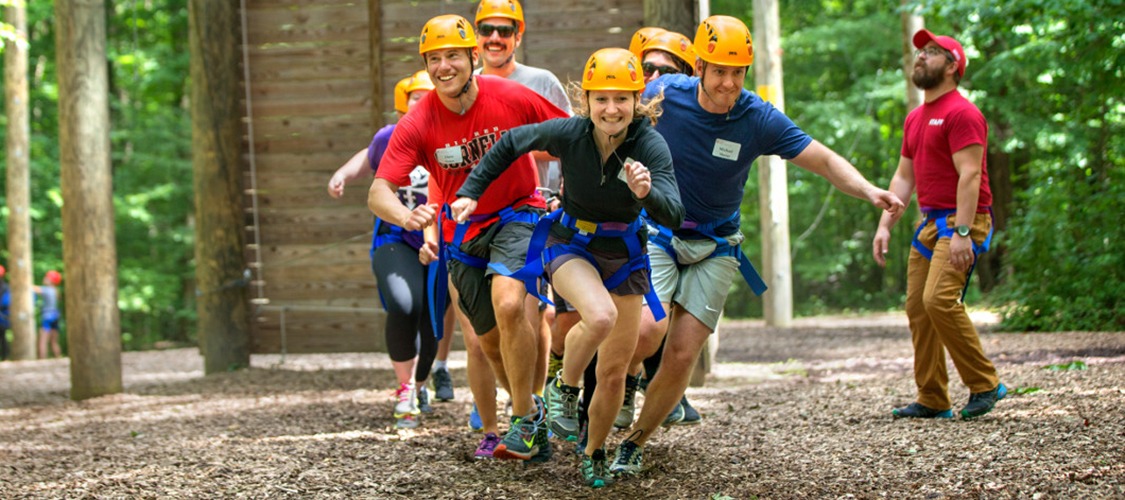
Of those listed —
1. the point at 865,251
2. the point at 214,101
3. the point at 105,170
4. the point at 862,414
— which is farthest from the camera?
the point at 865,251

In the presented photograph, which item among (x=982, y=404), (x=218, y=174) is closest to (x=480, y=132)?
(x=982, y=404)

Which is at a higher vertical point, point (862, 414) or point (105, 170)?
point (105, 170)

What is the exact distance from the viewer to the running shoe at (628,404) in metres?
5.24

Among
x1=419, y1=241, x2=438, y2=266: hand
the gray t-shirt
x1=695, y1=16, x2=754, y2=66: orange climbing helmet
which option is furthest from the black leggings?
x1=695, y1=16, x2=754, y2=66: orange climbing helmet

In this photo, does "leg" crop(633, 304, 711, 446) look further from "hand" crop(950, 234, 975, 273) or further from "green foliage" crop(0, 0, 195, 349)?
"green foliage" crop(0, 0, 195, 349)

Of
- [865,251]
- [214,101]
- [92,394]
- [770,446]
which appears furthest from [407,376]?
[865,251]

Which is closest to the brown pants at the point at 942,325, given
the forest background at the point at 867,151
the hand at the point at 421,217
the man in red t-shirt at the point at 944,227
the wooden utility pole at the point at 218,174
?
the man in red t-shirt at the point at 944,227

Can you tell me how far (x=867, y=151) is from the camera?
22.5 metres

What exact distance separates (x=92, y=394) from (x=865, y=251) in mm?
21237

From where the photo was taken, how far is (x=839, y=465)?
452cm

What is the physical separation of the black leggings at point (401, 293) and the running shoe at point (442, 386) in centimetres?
84

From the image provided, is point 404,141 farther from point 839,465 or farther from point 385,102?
point 385,102

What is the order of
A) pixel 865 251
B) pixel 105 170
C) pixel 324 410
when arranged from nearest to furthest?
pixel 324 410, pixel 105 170, pixel 865 251

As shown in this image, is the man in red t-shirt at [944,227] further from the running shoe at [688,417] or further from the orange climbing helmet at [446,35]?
the orange climbing helmet at [446,35]
